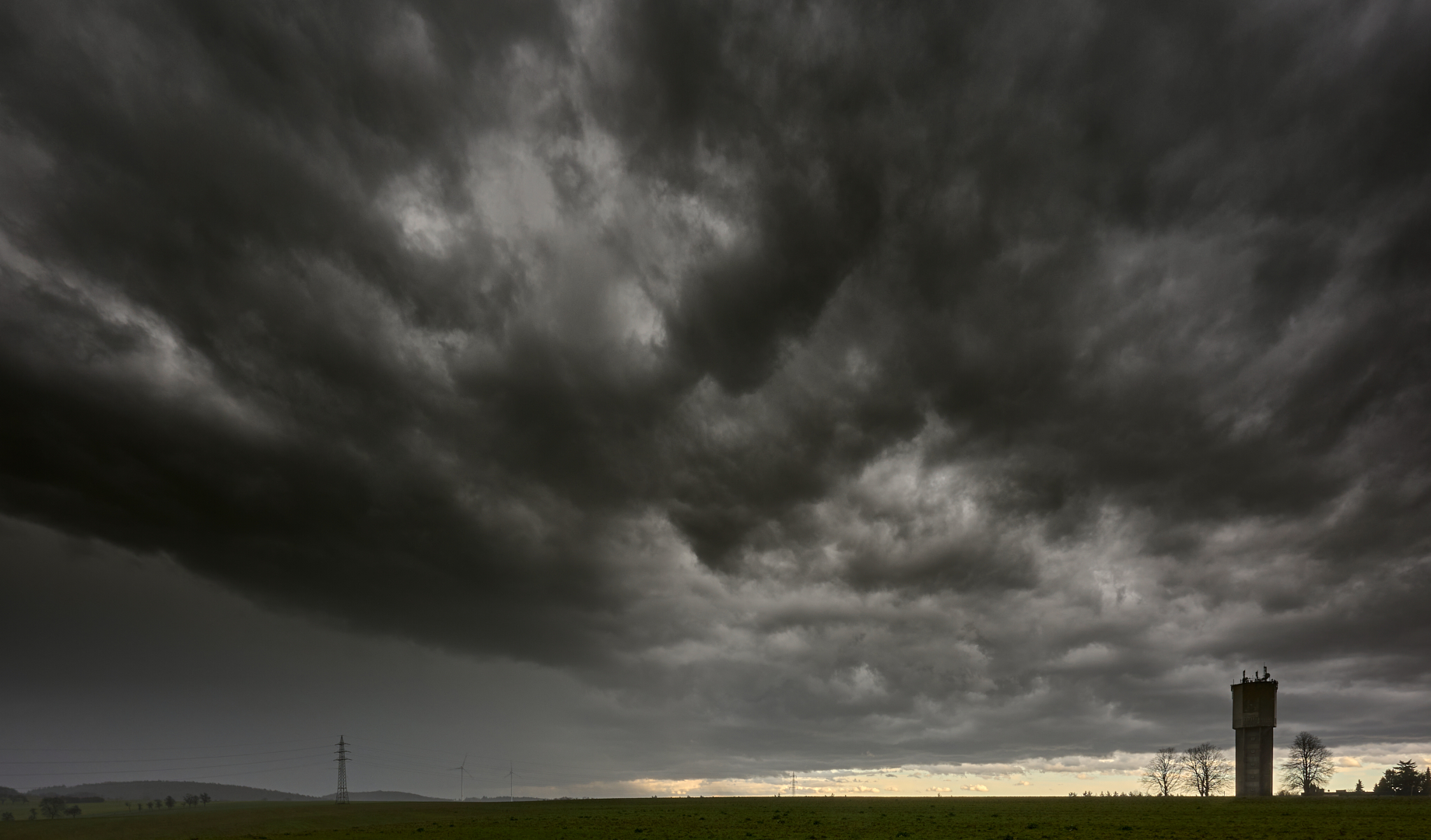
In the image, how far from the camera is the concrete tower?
11144 cm

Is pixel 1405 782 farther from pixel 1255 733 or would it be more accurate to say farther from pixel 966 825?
pixel 966 825

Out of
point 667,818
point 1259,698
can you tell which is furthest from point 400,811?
point 1259,698

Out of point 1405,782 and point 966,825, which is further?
point 1405,782

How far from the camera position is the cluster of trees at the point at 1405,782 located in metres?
132

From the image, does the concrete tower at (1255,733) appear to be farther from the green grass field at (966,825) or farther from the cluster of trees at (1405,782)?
the cluster of trees at (1405,782)

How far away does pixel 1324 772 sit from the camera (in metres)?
146

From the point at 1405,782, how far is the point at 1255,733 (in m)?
57.3

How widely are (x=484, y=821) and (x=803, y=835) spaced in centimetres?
5656

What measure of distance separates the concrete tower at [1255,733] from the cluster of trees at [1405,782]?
153 ft

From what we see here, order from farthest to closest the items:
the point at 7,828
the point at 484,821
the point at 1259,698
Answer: the point at 7,828 → the point at 1259,698 → the point at 484,821

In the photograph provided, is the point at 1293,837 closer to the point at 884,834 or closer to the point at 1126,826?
the point at 1126,826

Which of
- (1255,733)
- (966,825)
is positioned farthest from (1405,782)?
(966,825)

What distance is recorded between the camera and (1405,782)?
5472 inches

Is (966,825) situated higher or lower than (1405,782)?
higher
